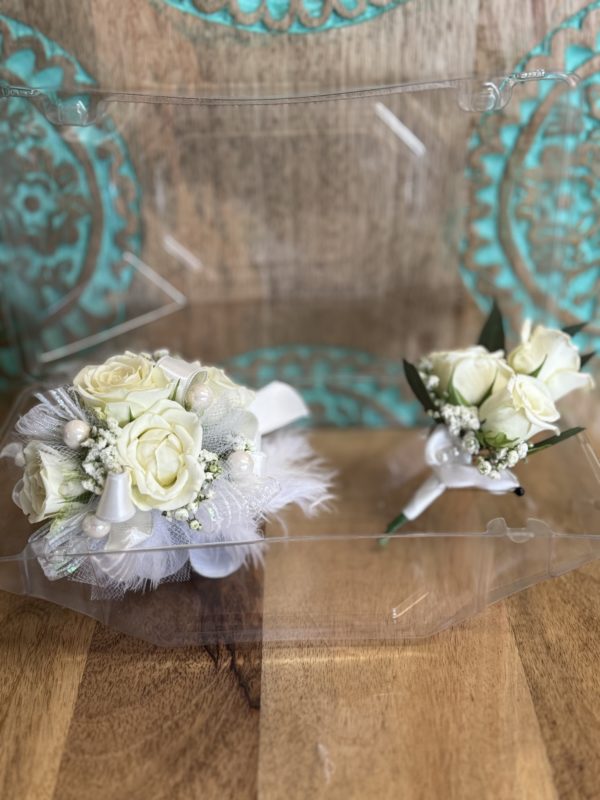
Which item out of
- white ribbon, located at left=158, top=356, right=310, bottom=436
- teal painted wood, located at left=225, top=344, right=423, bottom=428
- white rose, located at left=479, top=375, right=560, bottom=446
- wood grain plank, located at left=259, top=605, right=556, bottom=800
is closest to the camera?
wood grain plank, located at left=259, top=605, right=556, bottom=800

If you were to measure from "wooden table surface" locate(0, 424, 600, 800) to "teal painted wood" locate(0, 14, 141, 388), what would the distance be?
1.16 feet

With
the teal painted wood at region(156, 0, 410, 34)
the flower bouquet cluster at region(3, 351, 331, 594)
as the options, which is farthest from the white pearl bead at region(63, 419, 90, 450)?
the teal painted wood at region(156, 0, 410, 34)

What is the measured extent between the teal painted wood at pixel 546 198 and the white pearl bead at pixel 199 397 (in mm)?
405

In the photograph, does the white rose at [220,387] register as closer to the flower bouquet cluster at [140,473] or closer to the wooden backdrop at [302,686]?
the flower bouquet cluster at [140,473]

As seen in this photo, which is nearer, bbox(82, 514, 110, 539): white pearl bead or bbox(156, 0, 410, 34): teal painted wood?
bbox(82, 514, 110, 539): white pearl bead

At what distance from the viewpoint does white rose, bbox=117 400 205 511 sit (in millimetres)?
584

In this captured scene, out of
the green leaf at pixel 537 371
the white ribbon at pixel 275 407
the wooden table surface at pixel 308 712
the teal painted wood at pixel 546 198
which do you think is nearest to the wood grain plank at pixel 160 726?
the wooden table surface at pixel 308 712

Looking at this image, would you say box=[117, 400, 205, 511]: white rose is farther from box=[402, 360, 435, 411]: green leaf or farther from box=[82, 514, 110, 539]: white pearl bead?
box=[402, 360, 435, 411]: green leaf

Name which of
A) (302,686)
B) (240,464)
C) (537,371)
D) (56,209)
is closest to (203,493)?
(240,464)

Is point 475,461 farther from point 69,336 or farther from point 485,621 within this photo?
point 69,336

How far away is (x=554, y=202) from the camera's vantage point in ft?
2.83

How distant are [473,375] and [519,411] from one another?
54mm

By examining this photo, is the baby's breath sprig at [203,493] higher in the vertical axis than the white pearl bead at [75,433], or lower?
lower

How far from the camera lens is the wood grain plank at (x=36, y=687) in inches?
21.6
